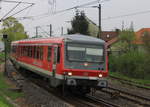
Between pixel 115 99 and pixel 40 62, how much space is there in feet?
16.0

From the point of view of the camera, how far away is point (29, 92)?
1589 cm

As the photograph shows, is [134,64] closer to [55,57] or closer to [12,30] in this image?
[55,57]

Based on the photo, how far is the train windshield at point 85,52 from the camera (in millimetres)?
14219

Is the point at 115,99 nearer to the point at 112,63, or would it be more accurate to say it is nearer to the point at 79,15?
the point at 112,63

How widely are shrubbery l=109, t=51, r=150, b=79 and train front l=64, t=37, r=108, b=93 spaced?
1209 cm

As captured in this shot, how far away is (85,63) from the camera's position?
14.2 meters

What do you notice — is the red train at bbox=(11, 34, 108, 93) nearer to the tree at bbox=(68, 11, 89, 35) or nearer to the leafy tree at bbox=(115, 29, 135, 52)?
the tree at bbox=(68, 11, 89, 35)

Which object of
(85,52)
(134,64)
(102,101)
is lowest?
(102,101)

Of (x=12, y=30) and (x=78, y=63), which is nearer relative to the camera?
(x=78, y=63)

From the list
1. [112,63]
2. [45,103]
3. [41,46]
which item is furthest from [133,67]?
[45,103]

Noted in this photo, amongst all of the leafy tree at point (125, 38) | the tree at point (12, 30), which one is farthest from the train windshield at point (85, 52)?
the tree at point (12, 30)

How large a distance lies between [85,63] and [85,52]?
1.72 feet

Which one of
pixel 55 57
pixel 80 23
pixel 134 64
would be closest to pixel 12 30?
pixel 80 23

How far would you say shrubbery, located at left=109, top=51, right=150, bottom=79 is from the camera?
1023 inches
